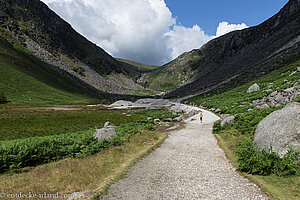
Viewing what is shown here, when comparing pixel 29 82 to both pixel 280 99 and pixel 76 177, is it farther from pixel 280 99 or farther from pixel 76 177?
pixel 280 99

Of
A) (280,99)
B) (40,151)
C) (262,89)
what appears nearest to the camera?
(40,151)

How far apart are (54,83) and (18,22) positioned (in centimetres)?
12044

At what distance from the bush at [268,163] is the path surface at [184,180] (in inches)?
39.2

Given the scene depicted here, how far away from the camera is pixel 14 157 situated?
12.6 m

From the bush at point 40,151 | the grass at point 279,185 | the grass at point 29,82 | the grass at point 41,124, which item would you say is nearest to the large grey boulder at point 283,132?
the grass at point 279,185

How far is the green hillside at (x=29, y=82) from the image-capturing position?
10012 centimetres

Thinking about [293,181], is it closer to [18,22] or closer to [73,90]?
[73,90]

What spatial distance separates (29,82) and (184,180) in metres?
145

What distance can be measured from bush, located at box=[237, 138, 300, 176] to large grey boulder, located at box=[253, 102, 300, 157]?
17.7 inches

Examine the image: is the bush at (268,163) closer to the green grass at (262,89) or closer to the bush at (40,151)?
the bush at (40,151)

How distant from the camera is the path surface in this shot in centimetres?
739

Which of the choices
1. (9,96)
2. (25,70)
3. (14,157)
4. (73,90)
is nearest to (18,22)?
(25,70)

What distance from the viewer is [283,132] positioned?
9688mm

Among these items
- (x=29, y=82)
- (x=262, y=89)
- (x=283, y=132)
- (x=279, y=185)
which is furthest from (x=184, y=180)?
(x=29, y=82)
